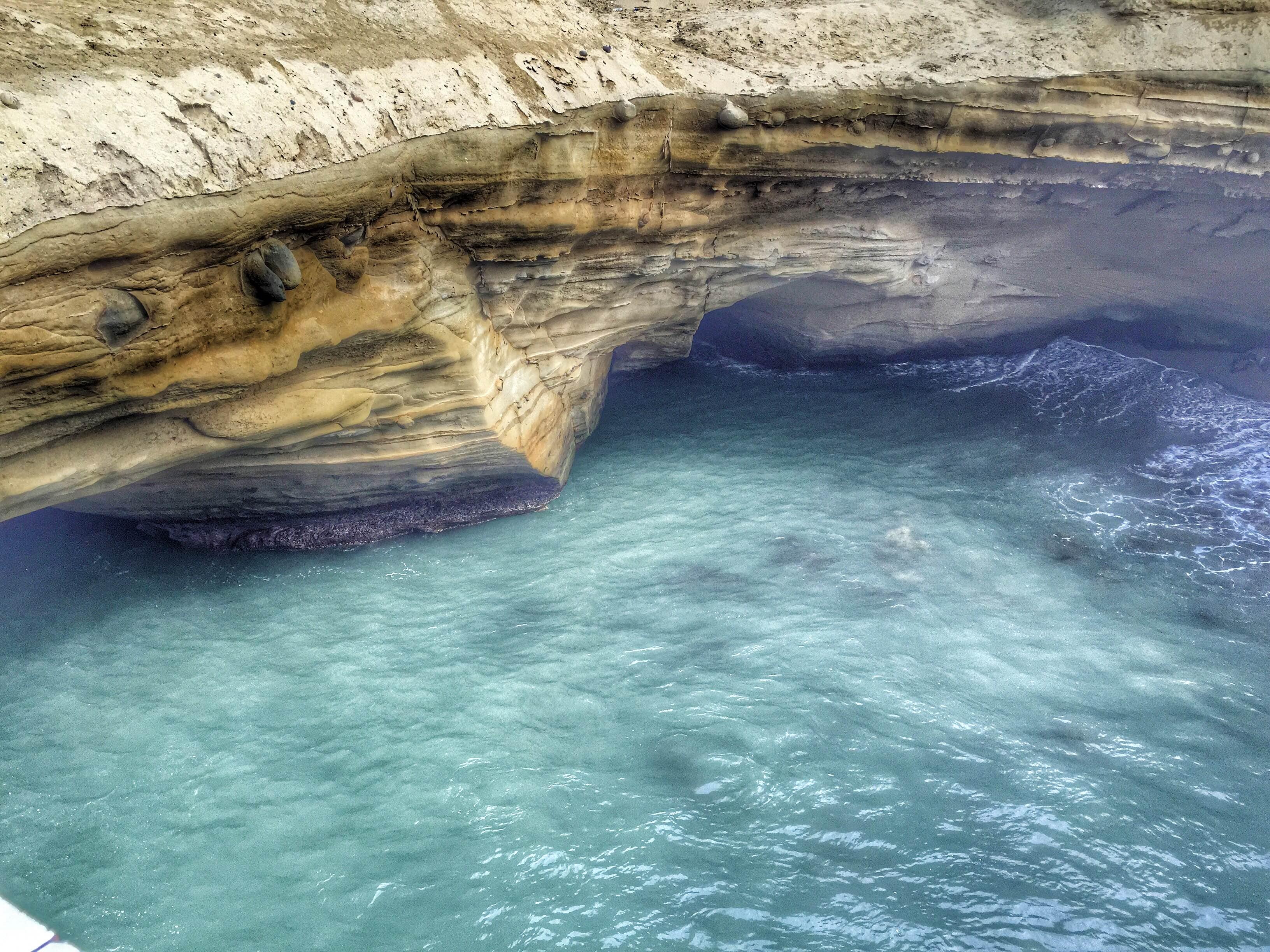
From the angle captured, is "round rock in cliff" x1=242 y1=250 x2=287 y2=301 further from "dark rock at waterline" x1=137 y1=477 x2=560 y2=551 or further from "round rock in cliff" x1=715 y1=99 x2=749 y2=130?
"round rock in cliff" x1=715 y1=99 x2=749 y2=130

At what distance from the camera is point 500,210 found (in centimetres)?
676

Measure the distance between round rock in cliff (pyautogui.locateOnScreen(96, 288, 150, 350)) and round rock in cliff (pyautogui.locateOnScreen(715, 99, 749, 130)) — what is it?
15.7 ft

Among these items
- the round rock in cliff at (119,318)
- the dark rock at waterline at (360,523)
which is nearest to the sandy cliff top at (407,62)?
the round rock in cliff at (119,318)

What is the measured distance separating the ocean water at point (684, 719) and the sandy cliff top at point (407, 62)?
3.43m

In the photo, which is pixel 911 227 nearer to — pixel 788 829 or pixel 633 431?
pixel 633 431

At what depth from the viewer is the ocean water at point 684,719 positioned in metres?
4.53

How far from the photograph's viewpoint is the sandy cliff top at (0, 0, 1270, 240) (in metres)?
4.67

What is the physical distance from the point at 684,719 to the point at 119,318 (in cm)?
440

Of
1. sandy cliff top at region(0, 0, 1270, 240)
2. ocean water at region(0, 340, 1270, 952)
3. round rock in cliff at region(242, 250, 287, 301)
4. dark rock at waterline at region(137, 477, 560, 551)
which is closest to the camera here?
ocean water at region(0, 340, 1270, 952)

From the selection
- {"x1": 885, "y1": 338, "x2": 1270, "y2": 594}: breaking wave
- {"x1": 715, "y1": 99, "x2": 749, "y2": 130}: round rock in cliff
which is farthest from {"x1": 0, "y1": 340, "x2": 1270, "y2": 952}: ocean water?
{"x1": 715, "y1": 99, "x2": 749, "y2": 130}: round rock in cliff

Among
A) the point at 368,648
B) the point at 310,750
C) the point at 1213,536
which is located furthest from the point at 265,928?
the point at 1213,536

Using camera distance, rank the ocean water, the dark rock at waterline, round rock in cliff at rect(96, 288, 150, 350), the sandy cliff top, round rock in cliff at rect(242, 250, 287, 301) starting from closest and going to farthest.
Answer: the ocean water
the sandy cliff top
round rock in cliff at rect(96, 288, 150, 350)
round rock in cliff at rect(242, 250, 287, 301)
the dark rock at waterline

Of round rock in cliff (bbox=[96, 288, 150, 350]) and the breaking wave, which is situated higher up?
round rock in cliff (bbox=[96, 288, 150, 350])

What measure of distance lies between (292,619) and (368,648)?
2.69 feet
